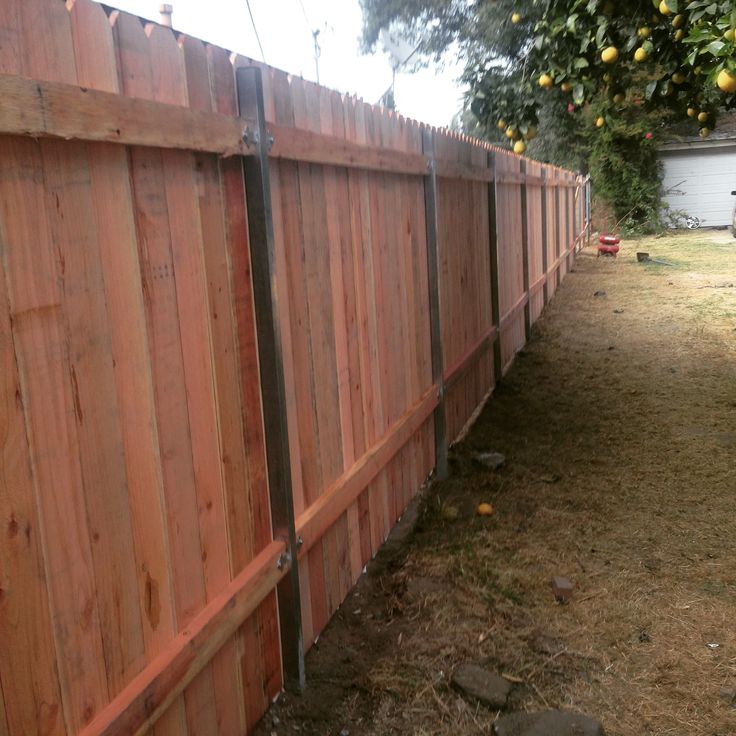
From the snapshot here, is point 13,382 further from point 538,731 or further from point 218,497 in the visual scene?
point 538,731

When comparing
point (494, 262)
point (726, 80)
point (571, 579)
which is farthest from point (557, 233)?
point (571, 579)

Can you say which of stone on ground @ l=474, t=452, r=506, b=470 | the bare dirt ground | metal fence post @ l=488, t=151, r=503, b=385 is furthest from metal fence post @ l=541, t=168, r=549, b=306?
stone on ground @ l=474, t=452, r=506, b=470

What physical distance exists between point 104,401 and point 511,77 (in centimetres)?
622

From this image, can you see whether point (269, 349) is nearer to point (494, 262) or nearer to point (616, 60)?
point (616, 60)

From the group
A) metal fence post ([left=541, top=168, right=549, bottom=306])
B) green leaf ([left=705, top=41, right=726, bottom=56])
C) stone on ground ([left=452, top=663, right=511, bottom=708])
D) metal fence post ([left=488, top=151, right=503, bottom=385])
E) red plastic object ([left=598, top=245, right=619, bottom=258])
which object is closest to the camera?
stone on ground ([left=452, top=663, right=511, bottom=708])

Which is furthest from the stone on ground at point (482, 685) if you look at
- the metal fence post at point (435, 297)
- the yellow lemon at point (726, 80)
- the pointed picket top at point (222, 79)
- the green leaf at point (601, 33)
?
the green leaf at point (601, 33)

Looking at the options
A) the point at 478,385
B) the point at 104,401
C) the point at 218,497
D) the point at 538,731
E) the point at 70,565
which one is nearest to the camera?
the point at 70,565

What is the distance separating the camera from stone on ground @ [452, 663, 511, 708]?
2.89 m

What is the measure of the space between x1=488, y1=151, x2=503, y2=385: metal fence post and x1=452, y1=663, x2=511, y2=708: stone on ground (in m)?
4.56

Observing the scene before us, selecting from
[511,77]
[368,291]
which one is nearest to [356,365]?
[368,291]

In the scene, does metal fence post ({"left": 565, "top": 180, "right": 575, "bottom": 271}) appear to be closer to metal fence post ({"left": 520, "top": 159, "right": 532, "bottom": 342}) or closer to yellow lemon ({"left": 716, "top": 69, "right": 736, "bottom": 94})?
metal fence post ({"left": 520, "top": 159, "right": 532, "bottom": 342})

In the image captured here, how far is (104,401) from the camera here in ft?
6.15

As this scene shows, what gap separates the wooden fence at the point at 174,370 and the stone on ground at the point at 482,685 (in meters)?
0.61

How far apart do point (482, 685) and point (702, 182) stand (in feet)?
94.3
